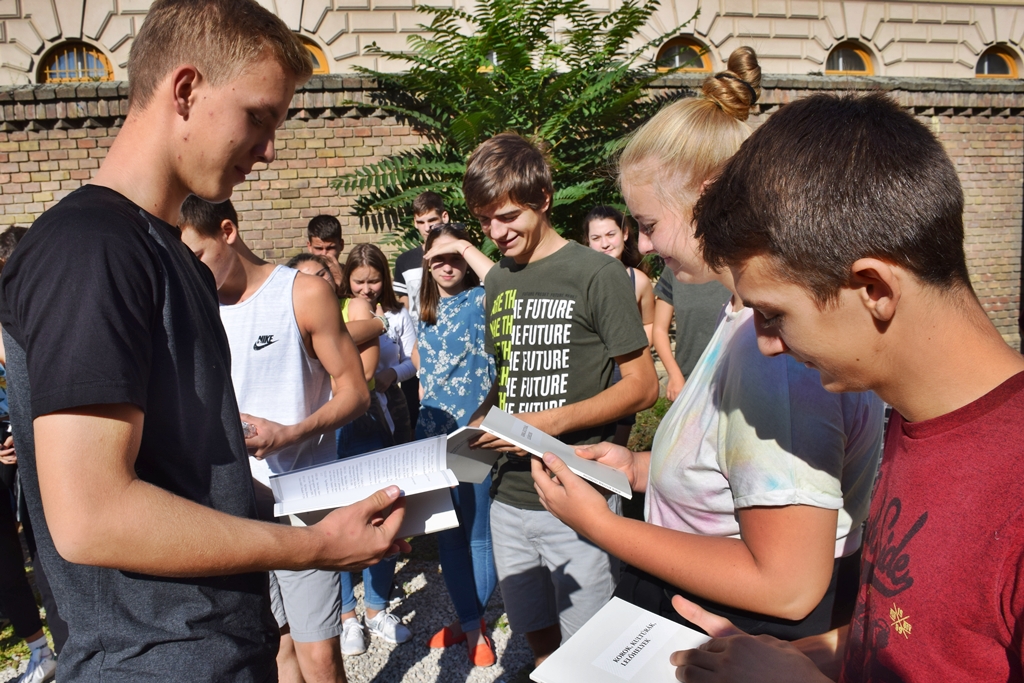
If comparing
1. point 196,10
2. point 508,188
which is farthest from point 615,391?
point 196,10

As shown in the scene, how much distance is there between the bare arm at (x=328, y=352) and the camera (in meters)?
2.34

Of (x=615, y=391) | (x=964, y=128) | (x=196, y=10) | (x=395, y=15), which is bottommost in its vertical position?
(x=615, y=391)

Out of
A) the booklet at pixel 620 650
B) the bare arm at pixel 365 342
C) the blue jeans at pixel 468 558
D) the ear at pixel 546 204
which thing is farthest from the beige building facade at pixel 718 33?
the booklet at pixel 620 650

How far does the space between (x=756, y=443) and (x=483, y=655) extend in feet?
8.11

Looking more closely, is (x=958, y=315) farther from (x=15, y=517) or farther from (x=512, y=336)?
(x=15, y=517)

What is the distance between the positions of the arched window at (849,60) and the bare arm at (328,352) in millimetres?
13272

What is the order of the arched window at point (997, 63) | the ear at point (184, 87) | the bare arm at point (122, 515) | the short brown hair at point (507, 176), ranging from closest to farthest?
1. the bare arm at point (122, 515)
2. the ear at point (184, 87)
3. the short brown hair at point (507, 176)
4. the arched window at point (997, 63)

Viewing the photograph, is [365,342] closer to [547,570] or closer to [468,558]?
[468,558]

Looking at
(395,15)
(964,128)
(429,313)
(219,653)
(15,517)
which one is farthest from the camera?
(395,15)

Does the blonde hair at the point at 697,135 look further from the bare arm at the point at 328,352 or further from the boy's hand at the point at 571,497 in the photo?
the bare arm at the point at 328,352

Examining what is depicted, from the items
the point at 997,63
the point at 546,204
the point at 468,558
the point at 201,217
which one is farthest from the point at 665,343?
the point at 997,63

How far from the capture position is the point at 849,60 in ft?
42.5

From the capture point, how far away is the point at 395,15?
10695mm

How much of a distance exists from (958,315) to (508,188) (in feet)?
5.71
